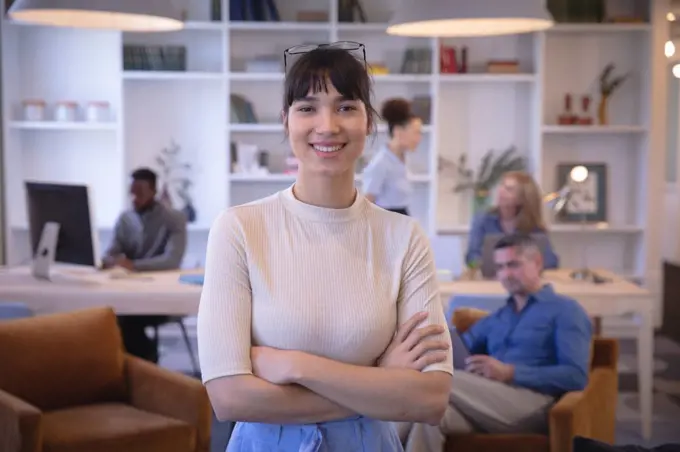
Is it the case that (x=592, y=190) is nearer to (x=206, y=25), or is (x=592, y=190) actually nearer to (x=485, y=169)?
(x=485, y=169)

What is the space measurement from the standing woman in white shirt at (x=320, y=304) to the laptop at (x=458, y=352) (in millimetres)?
1853

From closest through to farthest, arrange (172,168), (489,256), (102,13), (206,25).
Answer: (102,13), (489,256), (206,25), (172,168)

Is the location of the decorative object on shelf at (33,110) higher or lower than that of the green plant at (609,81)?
lower

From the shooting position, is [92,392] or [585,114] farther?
[585,114]

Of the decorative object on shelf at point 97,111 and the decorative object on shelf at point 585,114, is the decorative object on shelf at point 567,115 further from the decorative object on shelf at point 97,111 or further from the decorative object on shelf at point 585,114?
the decorative object on shelf at point 97,111

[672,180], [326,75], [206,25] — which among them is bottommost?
[672,180]

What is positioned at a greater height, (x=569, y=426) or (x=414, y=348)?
(x=414, y=348)

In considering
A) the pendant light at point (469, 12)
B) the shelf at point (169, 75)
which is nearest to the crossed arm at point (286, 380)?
the pendant light at point (469, 12)

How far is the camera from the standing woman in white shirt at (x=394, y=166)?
6.03 m

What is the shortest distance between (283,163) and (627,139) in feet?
8.79

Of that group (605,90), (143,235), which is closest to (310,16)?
(605,90)

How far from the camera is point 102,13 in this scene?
4.34 metres

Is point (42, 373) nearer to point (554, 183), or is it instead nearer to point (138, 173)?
point (138, 173)

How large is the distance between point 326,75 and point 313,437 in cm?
62
